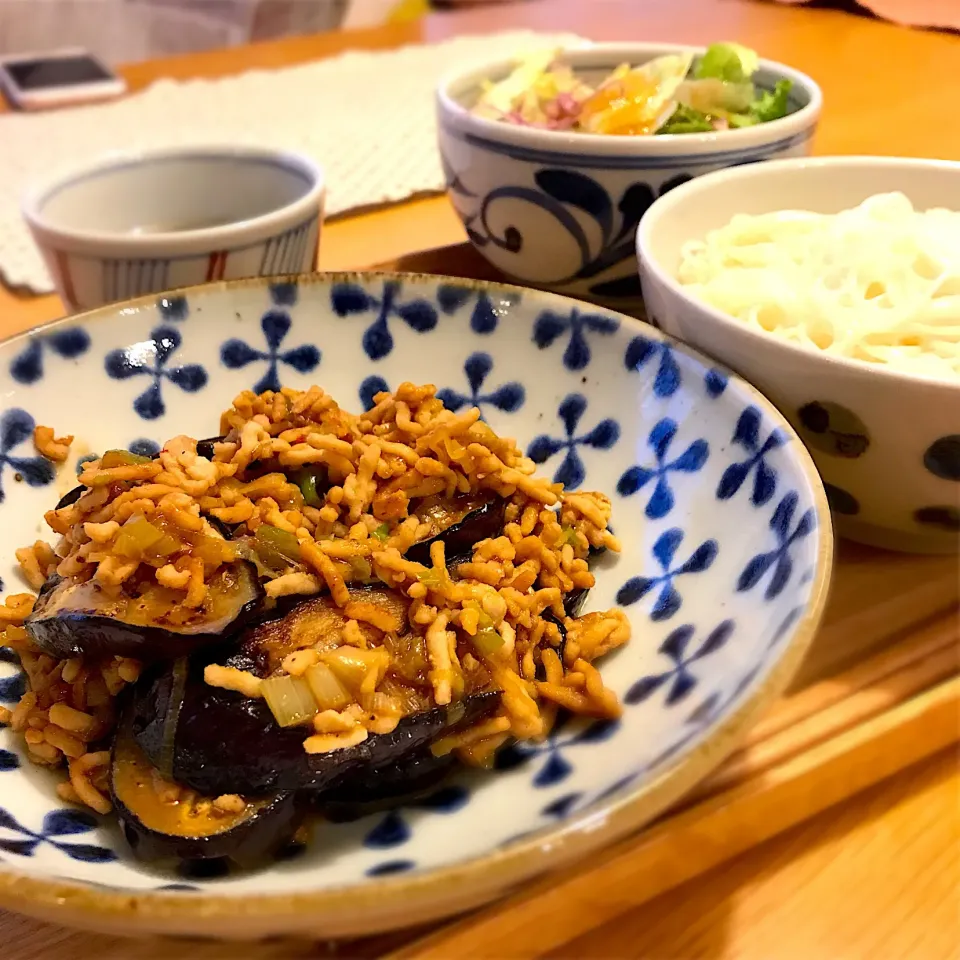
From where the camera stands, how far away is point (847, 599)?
1.11 m

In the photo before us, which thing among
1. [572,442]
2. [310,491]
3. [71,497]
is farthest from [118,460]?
[572,442]

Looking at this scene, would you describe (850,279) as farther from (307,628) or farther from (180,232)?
(180,232)

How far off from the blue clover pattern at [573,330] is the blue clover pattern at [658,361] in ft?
0.14

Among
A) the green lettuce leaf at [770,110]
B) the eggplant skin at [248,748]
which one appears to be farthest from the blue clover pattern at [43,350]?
the green lettuce leaf at [770,110]

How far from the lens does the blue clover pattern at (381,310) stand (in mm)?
1314

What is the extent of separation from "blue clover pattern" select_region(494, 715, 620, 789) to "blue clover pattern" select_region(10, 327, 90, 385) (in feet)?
2.55

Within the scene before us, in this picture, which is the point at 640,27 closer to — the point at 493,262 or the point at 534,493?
the point at 493,262

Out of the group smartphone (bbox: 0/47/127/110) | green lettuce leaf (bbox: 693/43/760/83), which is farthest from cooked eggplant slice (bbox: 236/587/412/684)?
Result: smartphone (bbox: 0/47/127/110)

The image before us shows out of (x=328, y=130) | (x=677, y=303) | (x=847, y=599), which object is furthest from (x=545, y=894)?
(x=328, y=130)

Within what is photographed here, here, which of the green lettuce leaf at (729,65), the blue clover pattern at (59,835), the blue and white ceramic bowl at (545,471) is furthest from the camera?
the green lettuce leaf at (729,65)

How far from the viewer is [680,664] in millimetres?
895

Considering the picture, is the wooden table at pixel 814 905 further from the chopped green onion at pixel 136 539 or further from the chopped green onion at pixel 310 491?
the chopped green onion at pixel 310 491

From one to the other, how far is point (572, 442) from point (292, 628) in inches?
19.8

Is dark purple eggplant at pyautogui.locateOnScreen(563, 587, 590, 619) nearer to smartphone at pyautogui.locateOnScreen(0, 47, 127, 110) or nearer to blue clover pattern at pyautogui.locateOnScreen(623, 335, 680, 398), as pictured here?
blue clover pattern at pyautogui.locateOnScreen(623, 335, 680, 398)
